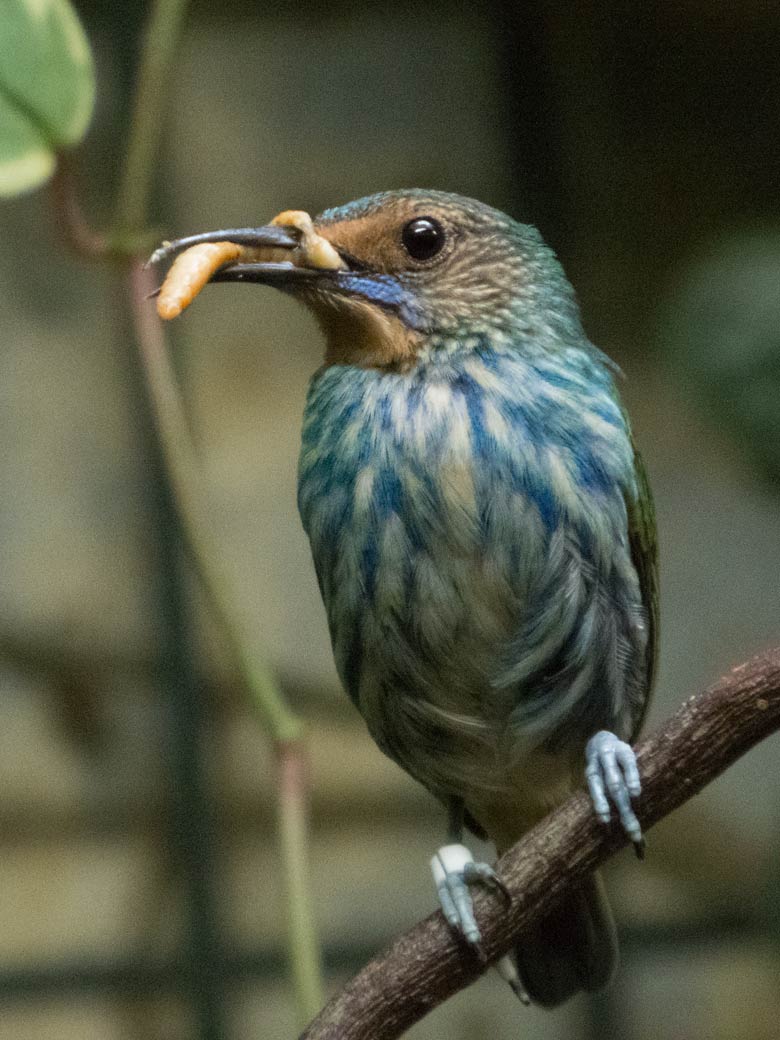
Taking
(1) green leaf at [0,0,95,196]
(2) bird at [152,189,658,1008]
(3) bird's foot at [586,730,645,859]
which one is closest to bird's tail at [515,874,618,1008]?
(2) bird at [152,189,658,1008]

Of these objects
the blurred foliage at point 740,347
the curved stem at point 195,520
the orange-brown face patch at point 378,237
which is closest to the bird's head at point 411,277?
the orange-brown face patch at point 378,237

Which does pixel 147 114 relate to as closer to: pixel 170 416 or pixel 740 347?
pixel 170 416

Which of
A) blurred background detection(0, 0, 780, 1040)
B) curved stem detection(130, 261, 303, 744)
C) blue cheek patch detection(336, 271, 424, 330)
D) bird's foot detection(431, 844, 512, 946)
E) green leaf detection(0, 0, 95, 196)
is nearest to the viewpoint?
bird's foot detection(431, 844, 512, 946)

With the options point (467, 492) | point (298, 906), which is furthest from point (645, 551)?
point (298, 906)

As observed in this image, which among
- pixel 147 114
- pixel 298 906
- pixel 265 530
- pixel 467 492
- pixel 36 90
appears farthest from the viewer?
pixel 265 530

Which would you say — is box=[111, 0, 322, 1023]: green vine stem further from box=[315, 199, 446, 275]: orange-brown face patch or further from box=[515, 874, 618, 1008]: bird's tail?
box=[315, 199, 446, 275]: orange-brown face patch
